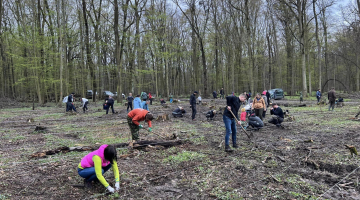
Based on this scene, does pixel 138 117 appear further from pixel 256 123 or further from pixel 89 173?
pixel 256 123

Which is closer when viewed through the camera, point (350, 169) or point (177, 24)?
point (350, 169)

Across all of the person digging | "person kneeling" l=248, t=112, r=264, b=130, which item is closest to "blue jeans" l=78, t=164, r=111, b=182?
the person digging

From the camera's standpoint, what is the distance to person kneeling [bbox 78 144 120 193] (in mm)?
3617

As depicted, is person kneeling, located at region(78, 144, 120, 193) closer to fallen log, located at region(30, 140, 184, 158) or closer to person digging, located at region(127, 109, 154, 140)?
fallen log, located at region(30, 140, 184, 158)

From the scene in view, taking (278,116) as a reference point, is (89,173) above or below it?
below

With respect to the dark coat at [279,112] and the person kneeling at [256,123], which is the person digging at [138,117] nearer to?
the person kneeling at [256,123]

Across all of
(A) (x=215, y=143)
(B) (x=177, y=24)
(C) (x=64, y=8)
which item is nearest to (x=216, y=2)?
(B) (x=177, y=24)

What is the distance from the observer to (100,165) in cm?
363

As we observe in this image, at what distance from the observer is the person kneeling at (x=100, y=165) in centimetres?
362

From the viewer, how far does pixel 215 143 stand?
7215 millimetres

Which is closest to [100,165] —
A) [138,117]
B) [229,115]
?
[138,117]

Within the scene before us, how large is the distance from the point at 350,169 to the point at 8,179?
6.77 m

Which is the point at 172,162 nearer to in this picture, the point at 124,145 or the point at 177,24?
the point at 124,145

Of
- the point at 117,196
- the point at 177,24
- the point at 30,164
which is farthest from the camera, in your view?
the point at 177,24
